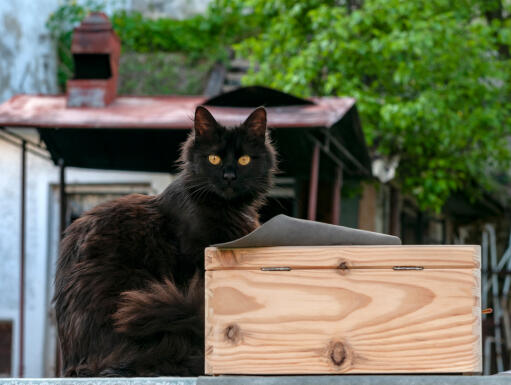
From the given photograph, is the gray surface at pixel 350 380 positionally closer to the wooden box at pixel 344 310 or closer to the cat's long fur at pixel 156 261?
the wooden box at pixel 344 310

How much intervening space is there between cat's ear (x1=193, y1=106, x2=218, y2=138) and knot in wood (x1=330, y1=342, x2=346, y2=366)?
0.94m

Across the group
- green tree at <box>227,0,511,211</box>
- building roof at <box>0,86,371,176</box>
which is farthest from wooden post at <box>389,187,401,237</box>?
building roof at <box>0,86,371,176</box>

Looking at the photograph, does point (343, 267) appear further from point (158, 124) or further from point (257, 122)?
point (158, 124)

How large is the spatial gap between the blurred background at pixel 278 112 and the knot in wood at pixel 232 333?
3070 mm

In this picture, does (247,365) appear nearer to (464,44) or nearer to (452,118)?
(452,118)

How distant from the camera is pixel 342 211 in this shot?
870 centimetres

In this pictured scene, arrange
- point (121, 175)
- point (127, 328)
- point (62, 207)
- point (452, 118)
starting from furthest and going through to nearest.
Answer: point (121, 175) < point (452, 118) < point (62, 207) < point (127, 328)

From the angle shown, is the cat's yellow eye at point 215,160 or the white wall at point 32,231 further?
the white wall at point 32,231

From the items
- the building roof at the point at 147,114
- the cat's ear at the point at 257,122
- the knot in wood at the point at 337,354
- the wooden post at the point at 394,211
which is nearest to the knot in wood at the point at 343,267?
the knot in wood at the point at 337,354

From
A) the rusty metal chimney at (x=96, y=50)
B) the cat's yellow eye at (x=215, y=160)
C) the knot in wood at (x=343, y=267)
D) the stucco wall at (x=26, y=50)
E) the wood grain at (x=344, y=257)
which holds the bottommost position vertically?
the knot in wood at (x=343, y=267)

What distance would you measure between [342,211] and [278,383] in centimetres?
724

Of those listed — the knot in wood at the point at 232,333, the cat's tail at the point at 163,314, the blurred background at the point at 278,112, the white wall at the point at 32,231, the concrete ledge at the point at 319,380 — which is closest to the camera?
the concrete ledge at the point at 319,380

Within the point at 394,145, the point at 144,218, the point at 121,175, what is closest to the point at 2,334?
the point at 121,175

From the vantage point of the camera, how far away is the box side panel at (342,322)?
1560mm
